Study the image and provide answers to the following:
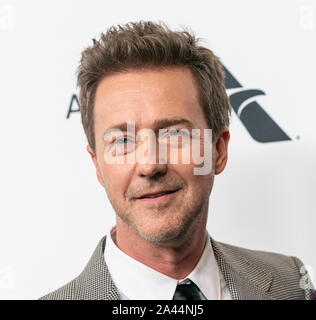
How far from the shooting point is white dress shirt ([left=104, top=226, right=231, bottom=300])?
1104 mm

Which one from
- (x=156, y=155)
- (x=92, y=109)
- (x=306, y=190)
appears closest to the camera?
(x=156, y=155)

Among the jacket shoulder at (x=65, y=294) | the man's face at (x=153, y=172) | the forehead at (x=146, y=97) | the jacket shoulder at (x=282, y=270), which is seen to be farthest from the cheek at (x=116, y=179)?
the jacket shoulder at (x=282, y=270)

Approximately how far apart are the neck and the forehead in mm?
257

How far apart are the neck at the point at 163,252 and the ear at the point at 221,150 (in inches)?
7.3

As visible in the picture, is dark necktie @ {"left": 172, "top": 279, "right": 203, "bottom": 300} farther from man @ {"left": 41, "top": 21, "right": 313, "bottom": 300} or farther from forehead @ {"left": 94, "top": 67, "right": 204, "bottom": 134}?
forehead @ {"left": 94, "top": 67, "right": 204, "bottom": 134}

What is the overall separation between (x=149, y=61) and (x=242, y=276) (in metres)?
0.59

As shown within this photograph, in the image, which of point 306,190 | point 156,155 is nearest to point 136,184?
point 156,155

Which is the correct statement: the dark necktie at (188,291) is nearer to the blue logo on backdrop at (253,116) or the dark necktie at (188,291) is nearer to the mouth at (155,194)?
the mouth at (155,194)

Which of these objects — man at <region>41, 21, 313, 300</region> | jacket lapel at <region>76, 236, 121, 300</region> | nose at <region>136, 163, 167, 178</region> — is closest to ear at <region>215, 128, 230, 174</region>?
man at <region>41, 21, 313, 300</region>

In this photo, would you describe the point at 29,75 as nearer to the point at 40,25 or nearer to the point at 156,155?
the point at 40,25

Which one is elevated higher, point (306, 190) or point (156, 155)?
point (156, 155)

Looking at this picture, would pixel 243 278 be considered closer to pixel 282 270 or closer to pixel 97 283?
pixel 282 270

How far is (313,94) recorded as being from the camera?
63.0 inches
